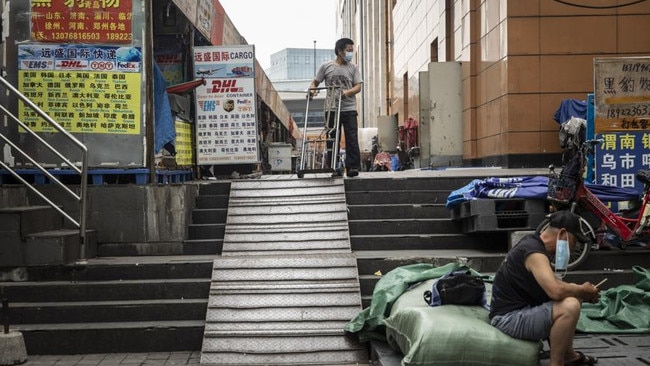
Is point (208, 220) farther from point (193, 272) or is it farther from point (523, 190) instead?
point (523, 190)

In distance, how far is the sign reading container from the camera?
812 centimetres

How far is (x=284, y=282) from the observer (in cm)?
718

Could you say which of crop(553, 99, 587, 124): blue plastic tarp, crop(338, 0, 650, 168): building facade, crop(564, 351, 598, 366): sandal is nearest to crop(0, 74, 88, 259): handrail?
crop(564, 351, 598, 366): sandal

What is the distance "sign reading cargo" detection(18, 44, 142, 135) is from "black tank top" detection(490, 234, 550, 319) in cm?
523

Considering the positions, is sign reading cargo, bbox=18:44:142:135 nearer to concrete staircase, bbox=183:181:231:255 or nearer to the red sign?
the red sign

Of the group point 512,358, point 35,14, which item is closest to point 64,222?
point 35,14

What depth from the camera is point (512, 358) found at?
4.72m

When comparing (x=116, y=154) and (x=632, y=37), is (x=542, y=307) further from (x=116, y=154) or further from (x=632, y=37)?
(x=632, y=37)

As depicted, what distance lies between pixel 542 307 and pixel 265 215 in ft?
15.2

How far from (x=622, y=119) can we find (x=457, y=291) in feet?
13.7

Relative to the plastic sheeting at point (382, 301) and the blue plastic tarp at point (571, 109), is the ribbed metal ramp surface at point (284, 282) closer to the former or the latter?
the plastic sheeting at point (382, 301)

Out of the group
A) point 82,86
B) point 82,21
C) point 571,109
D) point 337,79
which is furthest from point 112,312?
point 571,109

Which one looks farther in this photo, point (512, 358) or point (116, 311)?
point (116, 311)

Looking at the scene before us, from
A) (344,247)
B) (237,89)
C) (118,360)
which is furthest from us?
(237,89)
